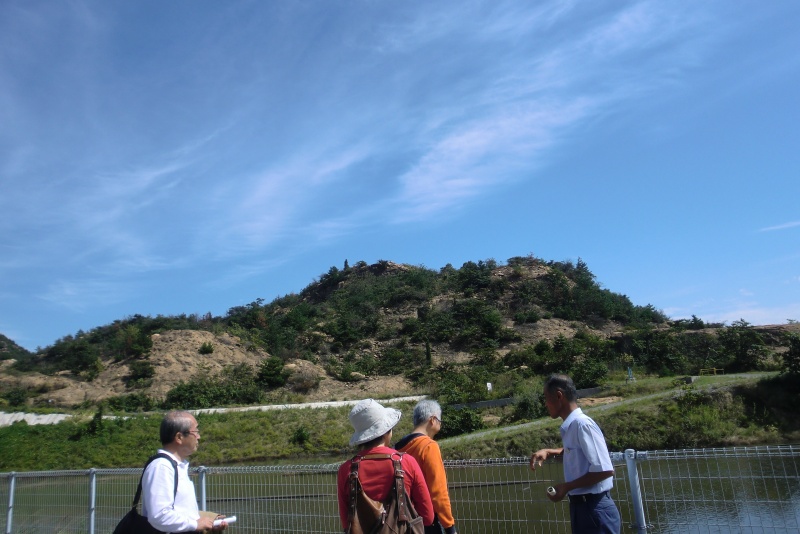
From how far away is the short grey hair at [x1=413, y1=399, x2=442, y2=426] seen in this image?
4070mm

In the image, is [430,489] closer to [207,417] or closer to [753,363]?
[207,417]

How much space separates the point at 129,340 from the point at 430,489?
46.6 meters

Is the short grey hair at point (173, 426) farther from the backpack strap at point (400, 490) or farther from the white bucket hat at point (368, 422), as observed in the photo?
the backpack strap at point (400, 490)

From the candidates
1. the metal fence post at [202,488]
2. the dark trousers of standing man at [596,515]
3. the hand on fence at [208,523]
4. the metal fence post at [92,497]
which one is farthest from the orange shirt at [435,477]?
the metal fence post at [92,497]

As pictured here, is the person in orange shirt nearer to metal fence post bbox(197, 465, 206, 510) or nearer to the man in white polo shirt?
the man in white polo shirt

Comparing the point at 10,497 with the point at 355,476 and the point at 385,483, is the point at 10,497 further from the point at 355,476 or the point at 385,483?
Answer: the point at 385,483

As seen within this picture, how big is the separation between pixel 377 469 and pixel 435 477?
65 cm

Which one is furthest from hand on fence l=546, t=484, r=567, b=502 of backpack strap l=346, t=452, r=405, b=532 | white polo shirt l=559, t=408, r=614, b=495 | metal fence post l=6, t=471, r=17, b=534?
metal fence post l=6, t=471, r=17, b=534

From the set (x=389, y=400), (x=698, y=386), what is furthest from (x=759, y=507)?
(x=389, y=400)

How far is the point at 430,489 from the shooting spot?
3.70 meters

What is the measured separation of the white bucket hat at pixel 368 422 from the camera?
3410 millimetres

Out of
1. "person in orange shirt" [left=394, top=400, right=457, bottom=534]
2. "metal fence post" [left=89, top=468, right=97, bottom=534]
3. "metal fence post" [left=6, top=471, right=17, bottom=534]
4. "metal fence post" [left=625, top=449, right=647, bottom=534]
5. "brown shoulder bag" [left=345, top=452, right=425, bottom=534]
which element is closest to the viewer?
"brown shoulder bag" [left=345, top=452, right=425, bottom=534]

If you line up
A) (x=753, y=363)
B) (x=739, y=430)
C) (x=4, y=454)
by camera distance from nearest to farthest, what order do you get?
(x=739, y=430) < (x=4, y=454) < (x=753, y=363)

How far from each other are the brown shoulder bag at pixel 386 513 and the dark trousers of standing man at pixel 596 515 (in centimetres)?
109
